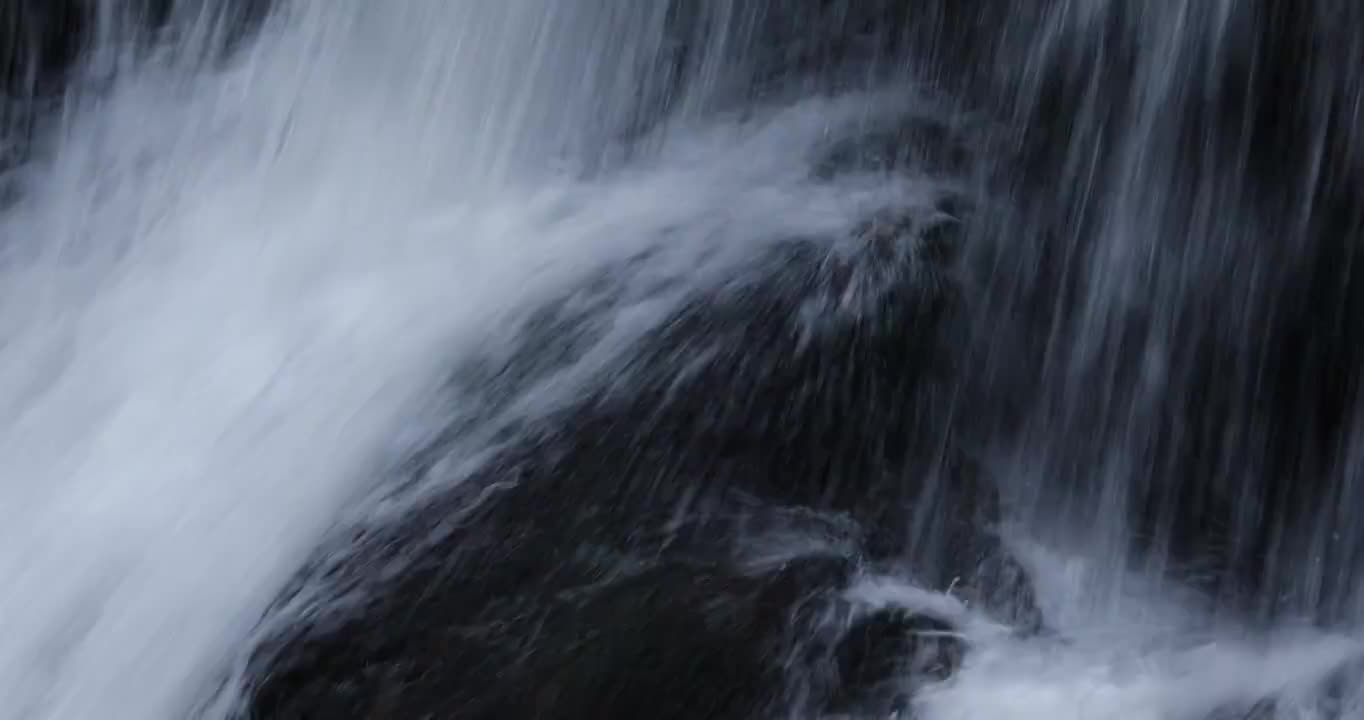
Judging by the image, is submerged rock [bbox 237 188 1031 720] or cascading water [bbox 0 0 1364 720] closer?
submerged rock [bbox 237 188 1031 720]

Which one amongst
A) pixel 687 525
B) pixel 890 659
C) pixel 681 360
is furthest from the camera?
pixel 681 360

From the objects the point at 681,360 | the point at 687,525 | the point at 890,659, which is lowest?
the point at 890,659

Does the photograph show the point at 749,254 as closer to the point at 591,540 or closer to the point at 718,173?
the point at 718,173

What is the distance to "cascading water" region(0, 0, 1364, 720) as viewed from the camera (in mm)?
2881

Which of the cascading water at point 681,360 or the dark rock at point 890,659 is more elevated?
the cascading water at point 681,360

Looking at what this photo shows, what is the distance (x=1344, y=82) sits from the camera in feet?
10.5

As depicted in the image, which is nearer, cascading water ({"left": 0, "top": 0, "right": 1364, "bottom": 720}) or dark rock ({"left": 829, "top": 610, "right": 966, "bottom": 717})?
dark rock ({"left": 829, "top": 610, "right": 966, "bottom": 717})

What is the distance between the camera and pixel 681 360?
10.5 ft

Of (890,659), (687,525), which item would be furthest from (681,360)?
(890,659)

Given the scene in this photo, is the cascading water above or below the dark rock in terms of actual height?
above

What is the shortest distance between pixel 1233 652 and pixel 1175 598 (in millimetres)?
182

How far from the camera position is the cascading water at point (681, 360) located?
288 cm

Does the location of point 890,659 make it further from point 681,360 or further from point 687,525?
point 681,360

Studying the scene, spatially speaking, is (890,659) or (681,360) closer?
(890,659)
